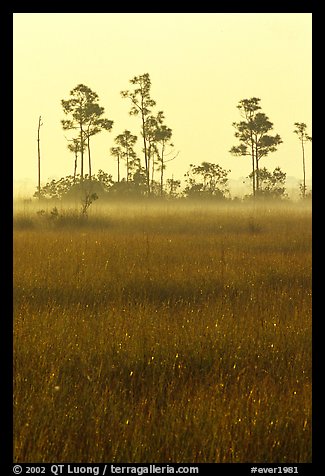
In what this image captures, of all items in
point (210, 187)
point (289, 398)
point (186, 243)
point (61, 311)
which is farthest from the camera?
point (210, 187)

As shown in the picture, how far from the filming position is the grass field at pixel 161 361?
3391 millimetres

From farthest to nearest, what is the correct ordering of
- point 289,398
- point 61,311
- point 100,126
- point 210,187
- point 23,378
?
point 210,187
point 100,126
point 61,311
point 23,378
point 289,398

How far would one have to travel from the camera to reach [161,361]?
4703mm

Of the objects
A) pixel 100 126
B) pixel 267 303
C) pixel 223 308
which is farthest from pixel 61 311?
pixel 100 126

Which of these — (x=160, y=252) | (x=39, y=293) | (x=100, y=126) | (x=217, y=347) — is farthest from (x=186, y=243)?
(x=100, y=126)

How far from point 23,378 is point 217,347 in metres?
1.80

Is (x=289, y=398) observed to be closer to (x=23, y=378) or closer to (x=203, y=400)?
(x=203, y=400)

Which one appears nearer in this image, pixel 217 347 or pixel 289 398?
pixel 289 398

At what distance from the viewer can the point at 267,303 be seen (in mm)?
6805

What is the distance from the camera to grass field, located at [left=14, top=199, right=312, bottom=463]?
3.39 m

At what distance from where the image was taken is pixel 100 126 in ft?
97.8

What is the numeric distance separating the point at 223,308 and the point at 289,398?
8.62 feet

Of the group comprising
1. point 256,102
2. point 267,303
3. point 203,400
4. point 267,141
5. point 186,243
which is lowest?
point 203,400
